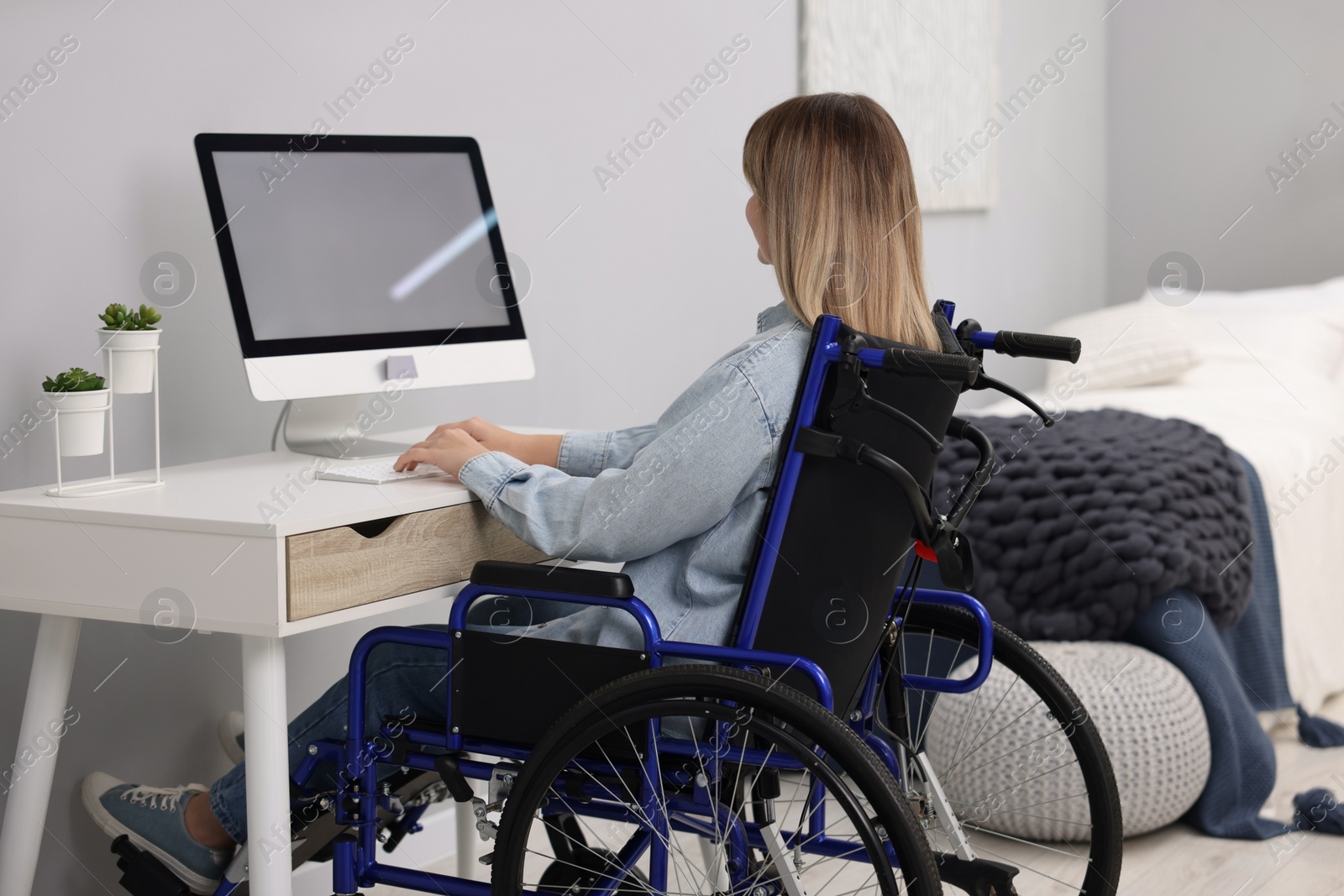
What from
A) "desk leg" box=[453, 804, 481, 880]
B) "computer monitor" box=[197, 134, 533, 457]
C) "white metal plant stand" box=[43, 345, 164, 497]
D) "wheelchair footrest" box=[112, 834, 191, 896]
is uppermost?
"computer monitor" box=[197, 134, 533, 457]

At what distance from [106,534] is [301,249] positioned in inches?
18.9

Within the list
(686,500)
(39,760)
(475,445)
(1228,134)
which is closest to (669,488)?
(686,500)

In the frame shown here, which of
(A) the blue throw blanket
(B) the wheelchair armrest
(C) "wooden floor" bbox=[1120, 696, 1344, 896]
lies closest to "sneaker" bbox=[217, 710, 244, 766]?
(B) the wheelchair armrest

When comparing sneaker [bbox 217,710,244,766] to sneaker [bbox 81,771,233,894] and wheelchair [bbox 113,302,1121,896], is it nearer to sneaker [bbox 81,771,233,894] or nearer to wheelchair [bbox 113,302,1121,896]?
sneaker [bbox 81,771,233,894]

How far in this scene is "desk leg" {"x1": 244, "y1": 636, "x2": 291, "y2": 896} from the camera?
4.25 feet

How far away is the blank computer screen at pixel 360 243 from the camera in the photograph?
63.5 inches

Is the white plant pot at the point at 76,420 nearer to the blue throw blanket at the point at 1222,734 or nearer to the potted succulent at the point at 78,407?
the potted succulent at the point at 78,407

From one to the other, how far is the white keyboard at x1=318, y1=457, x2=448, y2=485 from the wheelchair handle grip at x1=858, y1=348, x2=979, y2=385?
2.13 ft

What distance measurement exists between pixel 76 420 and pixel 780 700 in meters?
0.88

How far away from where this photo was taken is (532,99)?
7.73 ft

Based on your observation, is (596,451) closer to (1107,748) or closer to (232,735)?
(232,735)

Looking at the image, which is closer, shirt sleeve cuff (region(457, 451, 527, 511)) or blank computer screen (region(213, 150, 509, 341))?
shirt sleeve cuff (region(457, 451, 527, 511))

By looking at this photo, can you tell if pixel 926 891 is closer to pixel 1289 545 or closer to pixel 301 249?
pixel 301 249

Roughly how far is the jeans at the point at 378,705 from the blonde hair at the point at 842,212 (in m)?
0.53
